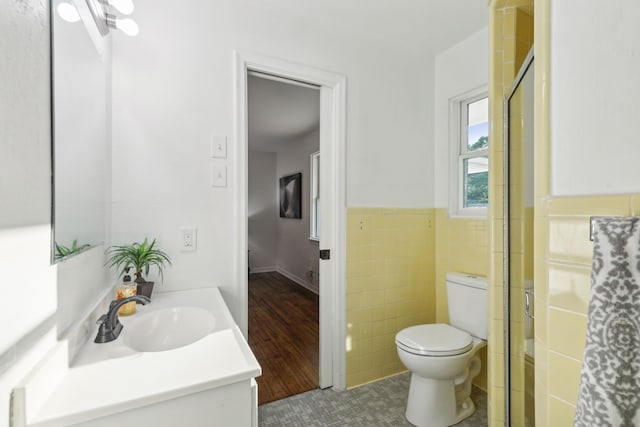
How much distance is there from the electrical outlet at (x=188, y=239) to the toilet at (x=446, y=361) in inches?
50.7

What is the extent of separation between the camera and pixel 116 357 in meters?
0.89

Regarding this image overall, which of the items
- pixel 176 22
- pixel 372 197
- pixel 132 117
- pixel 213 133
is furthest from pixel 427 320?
pixel 176 22

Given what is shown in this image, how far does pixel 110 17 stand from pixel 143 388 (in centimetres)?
154

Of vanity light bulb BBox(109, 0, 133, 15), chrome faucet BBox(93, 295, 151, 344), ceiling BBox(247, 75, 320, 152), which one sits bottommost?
chrome faucet BBox(93, 295, 151, 344)

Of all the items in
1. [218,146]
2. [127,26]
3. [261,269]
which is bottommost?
[261,269]

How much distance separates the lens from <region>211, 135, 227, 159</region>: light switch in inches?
65.9

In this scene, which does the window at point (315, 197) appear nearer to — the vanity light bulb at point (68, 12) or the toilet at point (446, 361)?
the toilet at point (446, 361)

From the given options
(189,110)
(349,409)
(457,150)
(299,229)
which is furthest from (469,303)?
(299,229)

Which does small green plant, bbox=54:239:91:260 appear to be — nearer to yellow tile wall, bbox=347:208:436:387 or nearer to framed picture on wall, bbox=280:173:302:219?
yellow tile wall, bbox=347:208:436:387

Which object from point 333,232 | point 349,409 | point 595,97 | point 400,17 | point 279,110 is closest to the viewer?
point 595,97

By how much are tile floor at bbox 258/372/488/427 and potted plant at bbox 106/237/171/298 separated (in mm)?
1024

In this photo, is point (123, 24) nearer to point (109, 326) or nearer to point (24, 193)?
point (24, 193)

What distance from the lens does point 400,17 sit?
1.92 metres

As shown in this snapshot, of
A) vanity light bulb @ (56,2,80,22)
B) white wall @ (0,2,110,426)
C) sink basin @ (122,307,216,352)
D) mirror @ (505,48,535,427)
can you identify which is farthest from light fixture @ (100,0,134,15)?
mirror @ (505,48,535,427)
